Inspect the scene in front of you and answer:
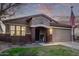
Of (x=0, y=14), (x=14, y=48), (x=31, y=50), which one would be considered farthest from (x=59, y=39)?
(x=0, y=14)

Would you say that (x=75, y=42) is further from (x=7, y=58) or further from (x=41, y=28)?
(x=7, y=58)

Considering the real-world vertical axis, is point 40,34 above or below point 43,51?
above

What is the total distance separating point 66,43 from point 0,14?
0.78 meters

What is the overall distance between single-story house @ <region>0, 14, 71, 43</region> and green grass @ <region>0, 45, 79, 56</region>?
0.09m

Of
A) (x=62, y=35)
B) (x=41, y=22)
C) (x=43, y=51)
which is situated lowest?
(x=43, y=51)

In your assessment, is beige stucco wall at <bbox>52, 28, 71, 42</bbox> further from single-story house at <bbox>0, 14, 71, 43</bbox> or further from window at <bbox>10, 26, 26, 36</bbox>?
window at <bbox>10, 26, 26, 36</bbox>

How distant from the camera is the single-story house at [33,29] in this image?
276 centimetres

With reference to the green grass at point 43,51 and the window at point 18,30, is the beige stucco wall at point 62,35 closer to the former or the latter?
the green grass at point 43,51

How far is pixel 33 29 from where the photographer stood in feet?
9.11

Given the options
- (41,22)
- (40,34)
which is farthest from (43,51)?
(41,22)

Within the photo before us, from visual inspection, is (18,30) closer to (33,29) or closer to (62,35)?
(33,29)

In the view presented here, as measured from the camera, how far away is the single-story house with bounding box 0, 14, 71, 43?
2764 mm

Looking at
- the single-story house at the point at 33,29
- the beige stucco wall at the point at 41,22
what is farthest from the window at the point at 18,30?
the beige stucco wall at the point at 41,22

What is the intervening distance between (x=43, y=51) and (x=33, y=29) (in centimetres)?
26
